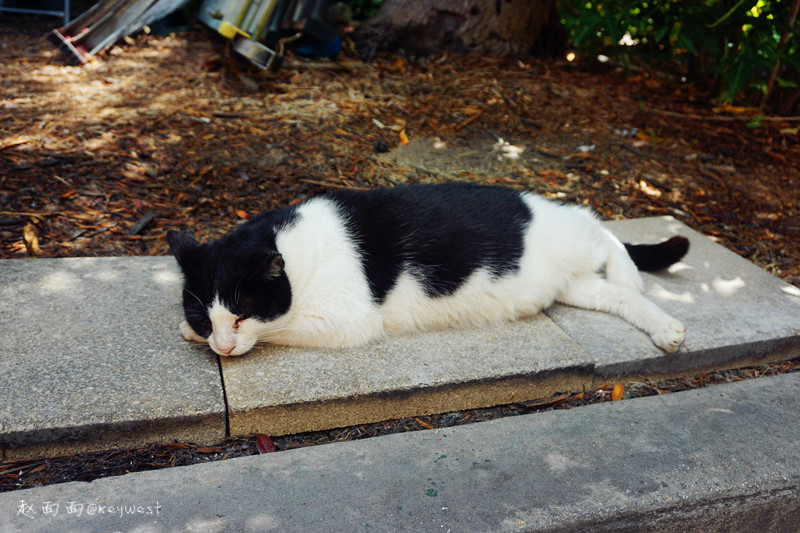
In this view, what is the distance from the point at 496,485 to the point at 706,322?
1.63 metres

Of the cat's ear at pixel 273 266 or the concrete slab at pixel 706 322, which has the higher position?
the cat's ear at pixel 273 266

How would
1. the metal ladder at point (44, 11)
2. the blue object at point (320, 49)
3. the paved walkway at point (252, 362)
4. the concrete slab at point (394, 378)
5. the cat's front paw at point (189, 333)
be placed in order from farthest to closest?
the metal ladder at point (44, 11) < the blue object at point (320, 49) < the cat's front paw at point (189, 333) < the concrete slab at point (394, 378) < the paved walkway at point (252, 362)

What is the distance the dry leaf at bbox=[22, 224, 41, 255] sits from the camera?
339 cm

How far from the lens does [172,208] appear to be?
155 inches

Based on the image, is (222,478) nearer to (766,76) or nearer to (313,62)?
(313,62)

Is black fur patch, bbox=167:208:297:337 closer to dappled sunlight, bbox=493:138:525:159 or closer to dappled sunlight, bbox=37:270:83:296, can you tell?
dappled sunlight, bbox=37:270:83:296

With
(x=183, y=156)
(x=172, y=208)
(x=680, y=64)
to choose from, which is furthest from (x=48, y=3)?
(x=680, y=64)

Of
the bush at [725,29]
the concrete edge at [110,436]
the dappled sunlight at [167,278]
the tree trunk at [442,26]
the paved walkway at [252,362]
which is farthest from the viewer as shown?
the tree trunk at [442,26]

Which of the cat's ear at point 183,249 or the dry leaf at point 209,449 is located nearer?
the dry leaf at point 209,449

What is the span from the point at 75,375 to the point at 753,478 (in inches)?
99.3

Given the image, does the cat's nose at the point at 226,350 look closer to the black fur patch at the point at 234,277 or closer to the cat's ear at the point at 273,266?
the black fur patch at the point at 234,277

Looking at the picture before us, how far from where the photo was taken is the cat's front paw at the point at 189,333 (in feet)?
8.70

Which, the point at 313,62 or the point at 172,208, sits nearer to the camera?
the point at 172,208

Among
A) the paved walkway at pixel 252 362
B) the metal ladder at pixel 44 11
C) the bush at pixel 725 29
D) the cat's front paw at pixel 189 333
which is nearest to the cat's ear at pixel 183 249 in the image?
the cat's front paw at pixel 189 333
